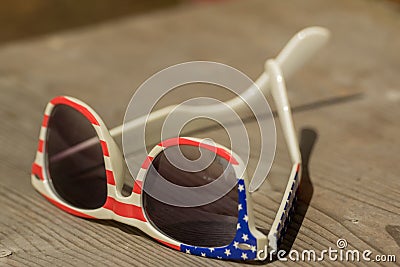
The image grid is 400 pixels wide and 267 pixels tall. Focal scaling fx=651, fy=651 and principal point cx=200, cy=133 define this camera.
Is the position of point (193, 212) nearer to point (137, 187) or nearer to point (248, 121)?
point (137, 187)

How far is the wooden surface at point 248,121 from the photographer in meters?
0.67

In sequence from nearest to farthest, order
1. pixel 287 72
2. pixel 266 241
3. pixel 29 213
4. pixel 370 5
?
1. pixel 266 241
2. pixel 29 213
3. pixel 287 72
4. pixel 370 5

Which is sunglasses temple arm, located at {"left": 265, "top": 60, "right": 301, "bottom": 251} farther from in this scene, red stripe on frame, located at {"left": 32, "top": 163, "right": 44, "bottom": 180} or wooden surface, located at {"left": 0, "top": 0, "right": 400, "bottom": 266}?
red stripe on frame, located at {"left": 32, "top": 163, "right": 44, "bottom": 180}

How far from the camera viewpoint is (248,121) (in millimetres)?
934

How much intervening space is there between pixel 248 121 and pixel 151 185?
12.6 inches

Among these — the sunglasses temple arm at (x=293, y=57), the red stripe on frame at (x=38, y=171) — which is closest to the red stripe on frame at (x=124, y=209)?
the red stripe on frame at (x=38, y=171)

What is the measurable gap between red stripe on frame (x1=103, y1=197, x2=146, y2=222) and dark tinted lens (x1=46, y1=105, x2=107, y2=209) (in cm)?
1

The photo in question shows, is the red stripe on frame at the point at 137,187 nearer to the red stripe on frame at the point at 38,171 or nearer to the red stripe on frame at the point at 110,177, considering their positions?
the red stripe on frame at the point at 110,177

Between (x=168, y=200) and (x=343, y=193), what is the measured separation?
23 centimetres

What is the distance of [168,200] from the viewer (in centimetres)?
65

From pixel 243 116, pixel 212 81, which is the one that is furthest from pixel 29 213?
pixel 212 81

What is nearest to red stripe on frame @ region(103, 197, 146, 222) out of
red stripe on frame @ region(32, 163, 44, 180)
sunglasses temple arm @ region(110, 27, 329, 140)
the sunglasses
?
the sunglasses

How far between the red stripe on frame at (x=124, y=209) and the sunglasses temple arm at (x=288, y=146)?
0.14 metres

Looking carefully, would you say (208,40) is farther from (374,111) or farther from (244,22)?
(374,111)
